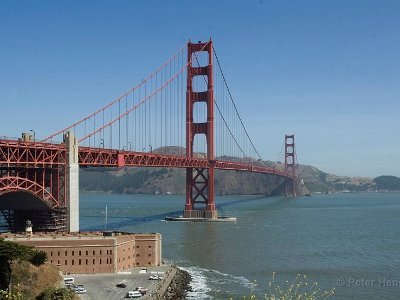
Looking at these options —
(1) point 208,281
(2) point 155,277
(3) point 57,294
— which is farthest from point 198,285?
(3) point 57,294

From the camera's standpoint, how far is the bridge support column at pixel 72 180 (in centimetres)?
4950

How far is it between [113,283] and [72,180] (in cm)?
1391

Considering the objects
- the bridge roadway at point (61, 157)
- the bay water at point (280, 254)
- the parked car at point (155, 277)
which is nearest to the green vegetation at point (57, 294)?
the parked car at point (155, 277)

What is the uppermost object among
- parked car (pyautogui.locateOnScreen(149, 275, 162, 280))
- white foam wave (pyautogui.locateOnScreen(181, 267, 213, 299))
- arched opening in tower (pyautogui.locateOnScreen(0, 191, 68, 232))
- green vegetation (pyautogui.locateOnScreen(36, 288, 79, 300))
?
arched opening in tower (pyautogui.locateOnScreen(0, 191, 68, 232))

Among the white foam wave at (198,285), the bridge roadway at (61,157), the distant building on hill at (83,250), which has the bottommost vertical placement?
the white foam wave at (198,285)

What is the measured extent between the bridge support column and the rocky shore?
34.0 feet

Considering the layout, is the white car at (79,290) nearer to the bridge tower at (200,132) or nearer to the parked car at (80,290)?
the parked car at (80,290)

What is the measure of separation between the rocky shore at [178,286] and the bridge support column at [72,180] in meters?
10.4

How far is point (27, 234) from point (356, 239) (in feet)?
117

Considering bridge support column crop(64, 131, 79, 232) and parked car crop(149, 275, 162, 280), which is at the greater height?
bridge support column crop(64, 131, 79, 232)

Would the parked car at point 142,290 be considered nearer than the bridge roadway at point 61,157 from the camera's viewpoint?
Yes

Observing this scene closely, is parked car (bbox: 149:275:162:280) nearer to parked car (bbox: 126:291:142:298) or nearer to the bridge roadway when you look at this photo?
parked car (bbox: 126:291:142:298)

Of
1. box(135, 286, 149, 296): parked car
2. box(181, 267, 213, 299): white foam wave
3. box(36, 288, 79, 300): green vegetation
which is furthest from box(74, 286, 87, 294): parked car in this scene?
box(181, 267, 213, 299): white foam wave

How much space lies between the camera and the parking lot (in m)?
35.2
